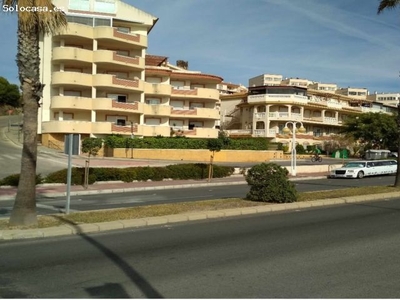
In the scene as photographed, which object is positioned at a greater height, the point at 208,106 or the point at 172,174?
the point at 208,106

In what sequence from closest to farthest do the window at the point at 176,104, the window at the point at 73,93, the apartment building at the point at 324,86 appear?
the window at the point at 73,93 < the window at the point at 176,104 < the apartment building at the point at 324,86

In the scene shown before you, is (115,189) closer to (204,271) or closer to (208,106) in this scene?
(204,271)

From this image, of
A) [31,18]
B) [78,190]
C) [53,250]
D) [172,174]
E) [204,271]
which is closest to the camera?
[204,271]

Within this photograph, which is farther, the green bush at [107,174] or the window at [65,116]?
the window at [65,116]

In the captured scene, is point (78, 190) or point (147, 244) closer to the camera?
point (147, 244)

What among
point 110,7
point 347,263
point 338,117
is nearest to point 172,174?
point 347,263

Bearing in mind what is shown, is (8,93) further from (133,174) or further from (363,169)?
(363,169)

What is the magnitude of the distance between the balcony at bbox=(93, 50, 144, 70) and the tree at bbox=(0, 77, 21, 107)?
38584 mm

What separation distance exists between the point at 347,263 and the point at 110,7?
145ft

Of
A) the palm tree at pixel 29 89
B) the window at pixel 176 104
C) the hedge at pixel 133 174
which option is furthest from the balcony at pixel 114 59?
the palm tree at pixel 29 89

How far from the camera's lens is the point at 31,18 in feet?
32.9

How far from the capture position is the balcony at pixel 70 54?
4238cm

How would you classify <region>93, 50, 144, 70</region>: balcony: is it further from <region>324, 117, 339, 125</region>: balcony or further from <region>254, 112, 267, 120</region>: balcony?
<region>324, 117, 339, 125</region>: balcony

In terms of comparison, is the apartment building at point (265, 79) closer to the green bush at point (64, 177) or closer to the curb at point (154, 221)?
the green bush at point (64, 177)
